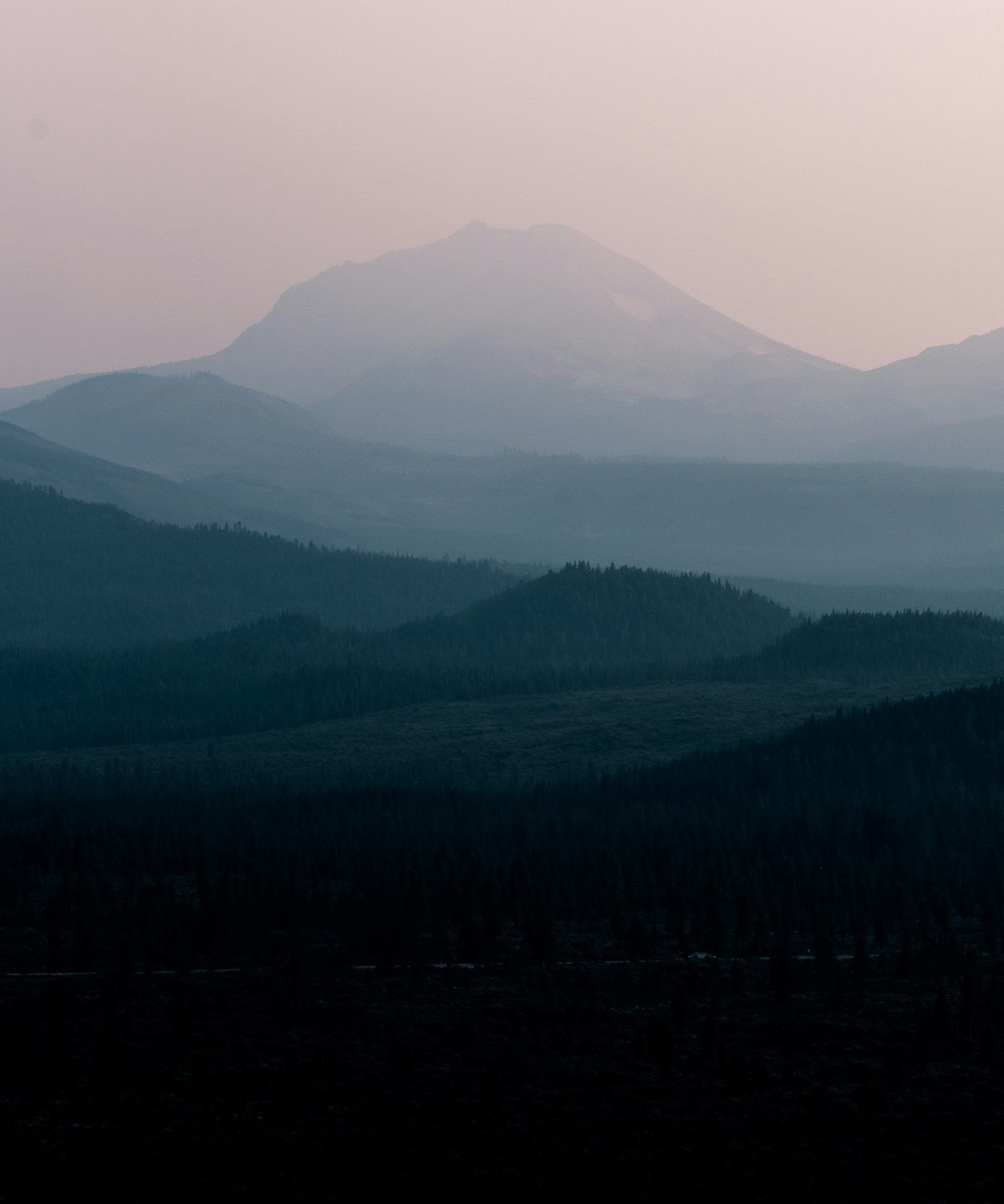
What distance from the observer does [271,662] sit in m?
200

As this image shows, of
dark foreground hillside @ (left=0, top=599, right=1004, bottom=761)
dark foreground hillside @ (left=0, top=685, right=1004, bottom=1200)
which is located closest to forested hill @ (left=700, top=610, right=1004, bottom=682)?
dark foreground hillside @ (left=0, top=599, right=1004, bottom=761)

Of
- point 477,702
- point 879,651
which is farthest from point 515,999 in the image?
point 879,651

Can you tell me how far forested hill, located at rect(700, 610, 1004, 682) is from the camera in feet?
549

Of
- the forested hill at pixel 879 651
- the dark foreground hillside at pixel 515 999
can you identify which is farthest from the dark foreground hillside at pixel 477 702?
the dark foreground hillside at pixel 515 999

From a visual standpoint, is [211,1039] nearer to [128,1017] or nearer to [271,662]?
[128,1017]

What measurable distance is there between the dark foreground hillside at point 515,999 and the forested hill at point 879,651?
70.0 meters

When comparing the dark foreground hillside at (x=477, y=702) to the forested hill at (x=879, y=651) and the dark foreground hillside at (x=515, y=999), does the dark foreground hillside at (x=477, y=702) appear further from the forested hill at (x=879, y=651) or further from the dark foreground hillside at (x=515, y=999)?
the dark foreground hillside at (x=515, y=999)

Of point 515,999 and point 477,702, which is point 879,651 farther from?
point 515,999

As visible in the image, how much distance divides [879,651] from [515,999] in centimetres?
12541

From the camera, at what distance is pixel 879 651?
17712 centimetres

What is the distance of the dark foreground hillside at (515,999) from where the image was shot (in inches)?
1672

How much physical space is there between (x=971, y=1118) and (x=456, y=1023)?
51.3ft

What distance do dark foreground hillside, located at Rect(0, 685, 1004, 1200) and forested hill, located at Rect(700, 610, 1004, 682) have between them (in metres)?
70.0

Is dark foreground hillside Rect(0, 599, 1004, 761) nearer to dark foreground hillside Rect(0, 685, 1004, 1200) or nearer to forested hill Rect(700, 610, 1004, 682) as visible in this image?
forested hill Rect(700, 610, 1004, 682)
